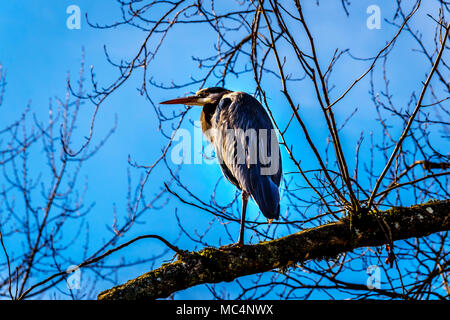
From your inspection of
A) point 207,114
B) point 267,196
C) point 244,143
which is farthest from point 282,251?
point 207,114

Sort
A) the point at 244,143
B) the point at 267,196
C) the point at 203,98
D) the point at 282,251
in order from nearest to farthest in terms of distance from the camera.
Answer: the point at 282,251 → the point at 267,196 → the point at 244,143 → the point at 203,98

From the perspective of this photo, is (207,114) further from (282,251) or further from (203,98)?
(282,251)

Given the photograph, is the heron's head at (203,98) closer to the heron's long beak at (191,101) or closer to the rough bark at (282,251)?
the heron's long beak at (191,101)

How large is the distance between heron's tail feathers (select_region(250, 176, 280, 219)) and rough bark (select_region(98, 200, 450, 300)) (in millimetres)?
327

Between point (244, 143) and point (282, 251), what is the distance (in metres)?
1.06

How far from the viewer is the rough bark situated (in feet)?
6.12

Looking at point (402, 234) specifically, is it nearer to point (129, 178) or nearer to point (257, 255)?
point (257, 255)

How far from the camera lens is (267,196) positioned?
8.87ft

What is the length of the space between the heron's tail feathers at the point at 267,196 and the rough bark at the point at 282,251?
327 millimetres

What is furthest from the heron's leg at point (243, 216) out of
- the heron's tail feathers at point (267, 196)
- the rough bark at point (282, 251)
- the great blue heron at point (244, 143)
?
the rough bark at point (282, 251)

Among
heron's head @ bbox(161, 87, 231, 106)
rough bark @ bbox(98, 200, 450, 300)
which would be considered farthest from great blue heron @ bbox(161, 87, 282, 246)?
rough bark @ bbox(98, 200, 450, 300)

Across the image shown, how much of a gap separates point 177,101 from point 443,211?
2181mm

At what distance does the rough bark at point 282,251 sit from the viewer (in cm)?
187
